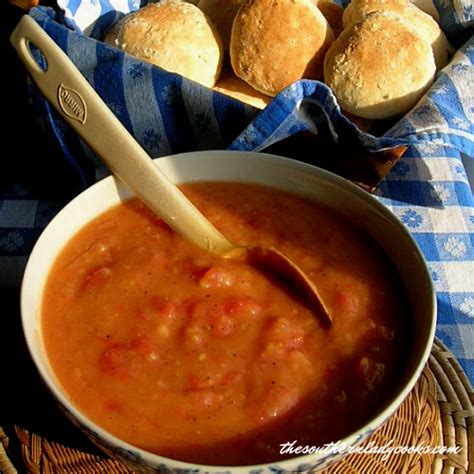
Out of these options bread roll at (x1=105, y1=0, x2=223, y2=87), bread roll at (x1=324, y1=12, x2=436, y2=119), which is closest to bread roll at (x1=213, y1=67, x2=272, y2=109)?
bread roll at (x1=105, y1=0, x2=223, y2=87)

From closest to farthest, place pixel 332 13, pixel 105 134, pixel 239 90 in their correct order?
pixel 105 134 < pixel 239 90 < pixel 332 13

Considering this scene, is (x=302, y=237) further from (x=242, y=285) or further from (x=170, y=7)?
(x=170, y=7)

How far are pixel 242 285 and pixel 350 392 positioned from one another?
9.5 inches

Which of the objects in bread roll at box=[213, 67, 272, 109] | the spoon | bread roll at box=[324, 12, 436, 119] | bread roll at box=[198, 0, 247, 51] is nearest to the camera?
the spoon

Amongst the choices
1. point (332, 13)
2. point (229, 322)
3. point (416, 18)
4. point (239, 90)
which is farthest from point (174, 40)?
point (229, 322)

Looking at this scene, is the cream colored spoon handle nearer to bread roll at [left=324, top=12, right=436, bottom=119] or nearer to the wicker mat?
the wicker mat

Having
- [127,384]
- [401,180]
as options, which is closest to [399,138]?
[401,180]

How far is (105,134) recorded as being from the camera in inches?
43.4

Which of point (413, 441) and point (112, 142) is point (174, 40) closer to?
point (112, 142)

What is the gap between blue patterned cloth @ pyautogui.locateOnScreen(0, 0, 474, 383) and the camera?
1378 mm

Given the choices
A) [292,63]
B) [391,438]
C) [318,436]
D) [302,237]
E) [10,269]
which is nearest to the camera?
[318,436]

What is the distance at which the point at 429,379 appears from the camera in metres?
1.11

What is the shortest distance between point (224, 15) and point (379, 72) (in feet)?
1.61

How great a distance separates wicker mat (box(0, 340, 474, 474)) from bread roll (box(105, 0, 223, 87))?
35.4 inches
